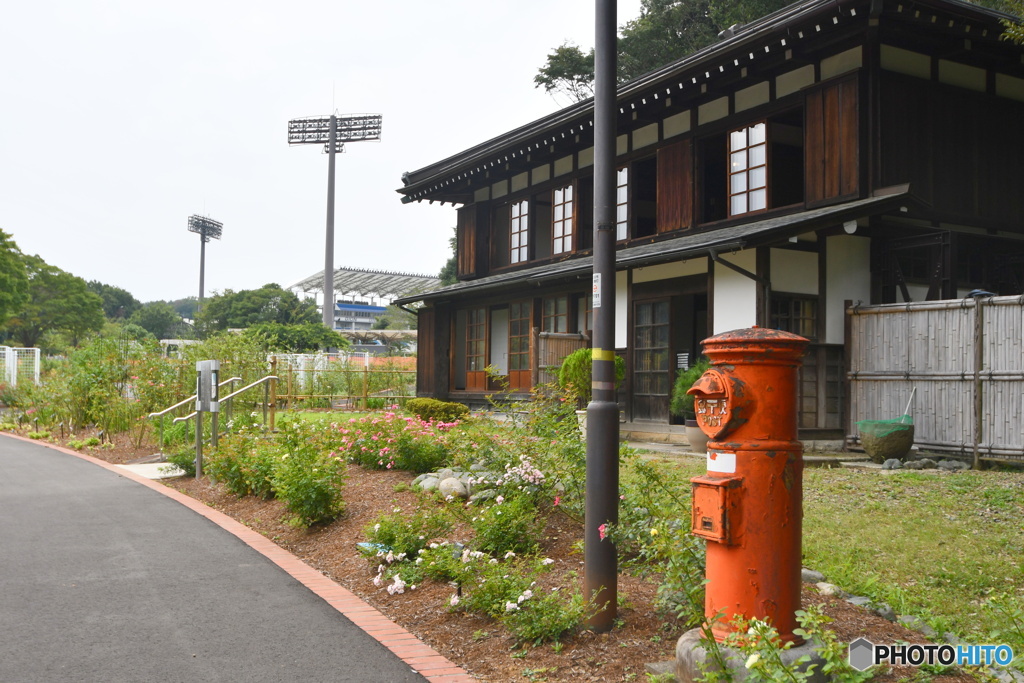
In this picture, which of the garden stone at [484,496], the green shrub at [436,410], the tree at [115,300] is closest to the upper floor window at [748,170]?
the green shrub at [436,410]

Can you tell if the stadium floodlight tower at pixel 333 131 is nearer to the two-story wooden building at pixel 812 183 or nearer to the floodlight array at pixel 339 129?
the floodlight array at pixel 339 129

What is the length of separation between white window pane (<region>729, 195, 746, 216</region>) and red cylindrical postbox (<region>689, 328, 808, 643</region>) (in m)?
11.5

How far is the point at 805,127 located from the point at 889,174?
148 centimetres

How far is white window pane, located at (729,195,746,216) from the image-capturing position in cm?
1486

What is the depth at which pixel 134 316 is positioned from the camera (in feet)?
328

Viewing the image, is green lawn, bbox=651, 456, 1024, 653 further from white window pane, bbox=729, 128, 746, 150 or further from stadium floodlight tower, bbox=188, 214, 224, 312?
stadium floodlight tower, bbox=188, 214, 224, 312

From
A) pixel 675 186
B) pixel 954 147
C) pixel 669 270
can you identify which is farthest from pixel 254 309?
pixel 954 147

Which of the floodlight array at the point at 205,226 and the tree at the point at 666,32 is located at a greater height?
the floodlight array at the point at 205,226

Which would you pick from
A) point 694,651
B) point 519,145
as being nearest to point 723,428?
point 694,651

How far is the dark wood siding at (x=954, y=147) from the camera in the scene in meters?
13.3

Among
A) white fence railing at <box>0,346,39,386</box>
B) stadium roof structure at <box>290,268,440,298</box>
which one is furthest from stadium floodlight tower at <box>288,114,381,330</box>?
white fence railing at <box>0,346,39,386</box>

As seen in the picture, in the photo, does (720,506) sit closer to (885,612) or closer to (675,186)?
(885,612)

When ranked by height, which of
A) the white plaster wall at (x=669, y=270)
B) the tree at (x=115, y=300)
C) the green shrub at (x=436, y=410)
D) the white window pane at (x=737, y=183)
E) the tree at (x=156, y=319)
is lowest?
the green shrub at (x=436, y=410)

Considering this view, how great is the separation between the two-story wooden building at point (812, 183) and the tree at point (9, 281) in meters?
36.7
